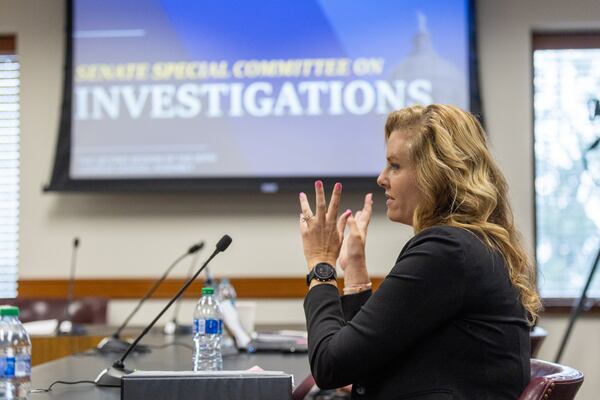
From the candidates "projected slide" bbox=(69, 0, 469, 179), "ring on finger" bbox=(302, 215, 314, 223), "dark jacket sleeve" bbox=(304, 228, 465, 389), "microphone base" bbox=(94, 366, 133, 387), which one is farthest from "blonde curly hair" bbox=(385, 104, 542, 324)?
"projected slide" bbox=(69, 0, 469, 179)

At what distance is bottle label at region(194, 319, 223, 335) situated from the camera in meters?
2.43

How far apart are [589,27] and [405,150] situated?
3.62 m

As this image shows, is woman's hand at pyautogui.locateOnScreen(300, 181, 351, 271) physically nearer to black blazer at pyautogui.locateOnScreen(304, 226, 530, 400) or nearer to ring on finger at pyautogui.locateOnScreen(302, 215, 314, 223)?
ring on finger at pyautogui.locateOnScreen(302, 215, 314, 223)

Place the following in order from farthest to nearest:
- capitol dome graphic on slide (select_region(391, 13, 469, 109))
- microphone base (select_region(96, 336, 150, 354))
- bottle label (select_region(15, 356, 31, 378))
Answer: capitol dome graphic on slide (select_region(391, 13, 469, 109)) → microphone base (select_region(96, 336, 150, 354)) → bottle label (select_region(15, 356, 31, 378))

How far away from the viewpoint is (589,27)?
5.02 m

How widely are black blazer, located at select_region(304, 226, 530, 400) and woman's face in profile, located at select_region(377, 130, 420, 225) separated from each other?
177 mm

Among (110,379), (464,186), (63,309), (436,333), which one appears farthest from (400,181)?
(63,309)

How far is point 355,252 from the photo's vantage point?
2059 millimetres

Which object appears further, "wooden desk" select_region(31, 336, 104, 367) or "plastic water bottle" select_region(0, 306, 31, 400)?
"wooden desk" select_region(31, 336, 104, 367)

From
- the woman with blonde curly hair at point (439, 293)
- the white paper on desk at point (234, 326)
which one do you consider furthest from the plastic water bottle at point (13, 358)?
the white paper on desk at point (234, 326)

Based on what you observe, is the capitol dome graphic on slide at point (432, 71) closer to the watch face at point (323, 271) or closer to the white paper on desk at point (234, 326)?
the white paper on desk at point (234, 326)

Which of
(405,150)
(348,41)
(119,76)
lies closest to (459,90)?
(348,41)

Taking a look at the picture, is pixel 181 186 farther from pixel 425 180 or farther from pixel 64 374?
pixel 425 180

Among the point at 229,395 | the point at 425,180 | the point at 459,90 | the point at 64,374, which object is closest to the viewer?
the point at 229,395
